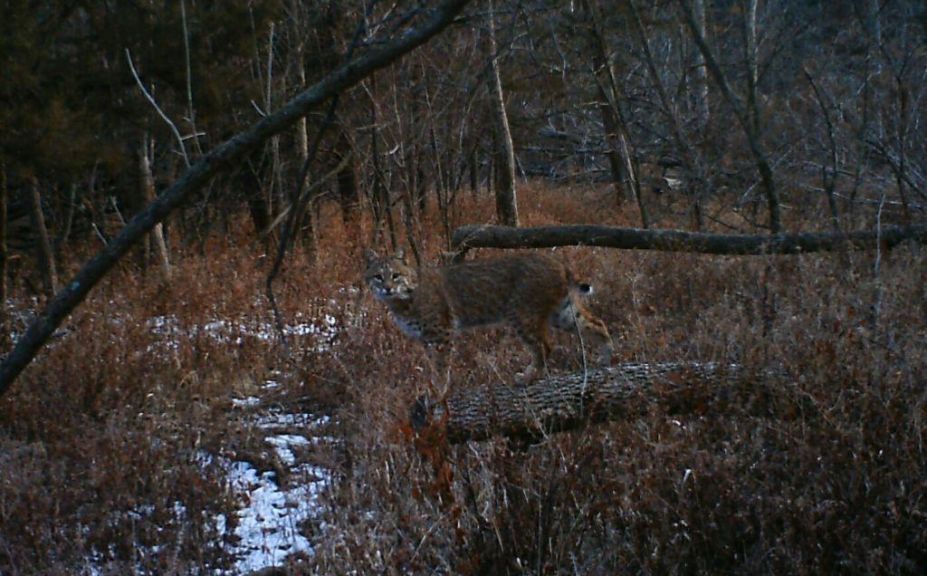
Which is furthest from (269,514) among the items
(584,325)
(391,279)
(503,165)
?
(503,165)

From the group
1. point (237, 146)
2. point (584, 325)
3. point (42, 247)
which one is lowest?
point (584, 325)

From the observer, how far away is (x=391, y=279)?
7770 mm

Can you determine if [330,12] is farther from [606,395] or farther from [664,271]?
[606,395]

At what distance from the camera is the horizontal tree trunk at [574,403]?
16.4 ft

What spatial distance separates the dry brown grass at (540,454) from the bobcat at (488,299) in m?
0.22

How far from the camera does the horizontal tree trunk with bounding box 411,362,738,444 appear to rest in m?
5.01

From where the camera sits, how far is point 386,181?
10.7m

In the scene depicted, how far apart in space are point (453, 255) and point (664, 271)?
207 cm

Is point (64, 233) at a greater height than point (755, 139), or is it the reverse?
point (755, 139)

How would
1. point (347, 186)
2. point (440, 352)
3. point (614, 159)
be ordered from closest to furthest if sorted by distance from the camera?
1. point (440, 352)
2. point (347, 186)
3. point (614, 159)

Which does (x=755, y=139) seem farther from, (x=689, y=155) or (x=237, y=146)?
(x=237, y=146)

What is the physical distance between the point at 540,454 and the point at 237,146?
200cm

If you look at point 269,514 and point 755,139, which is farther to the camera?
point 755,139

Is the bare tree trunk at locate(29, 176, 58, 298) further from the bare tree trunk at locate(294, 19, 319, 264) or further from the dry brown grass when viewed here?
the bare tree trunk at locate(294, 19, 319, 264)
